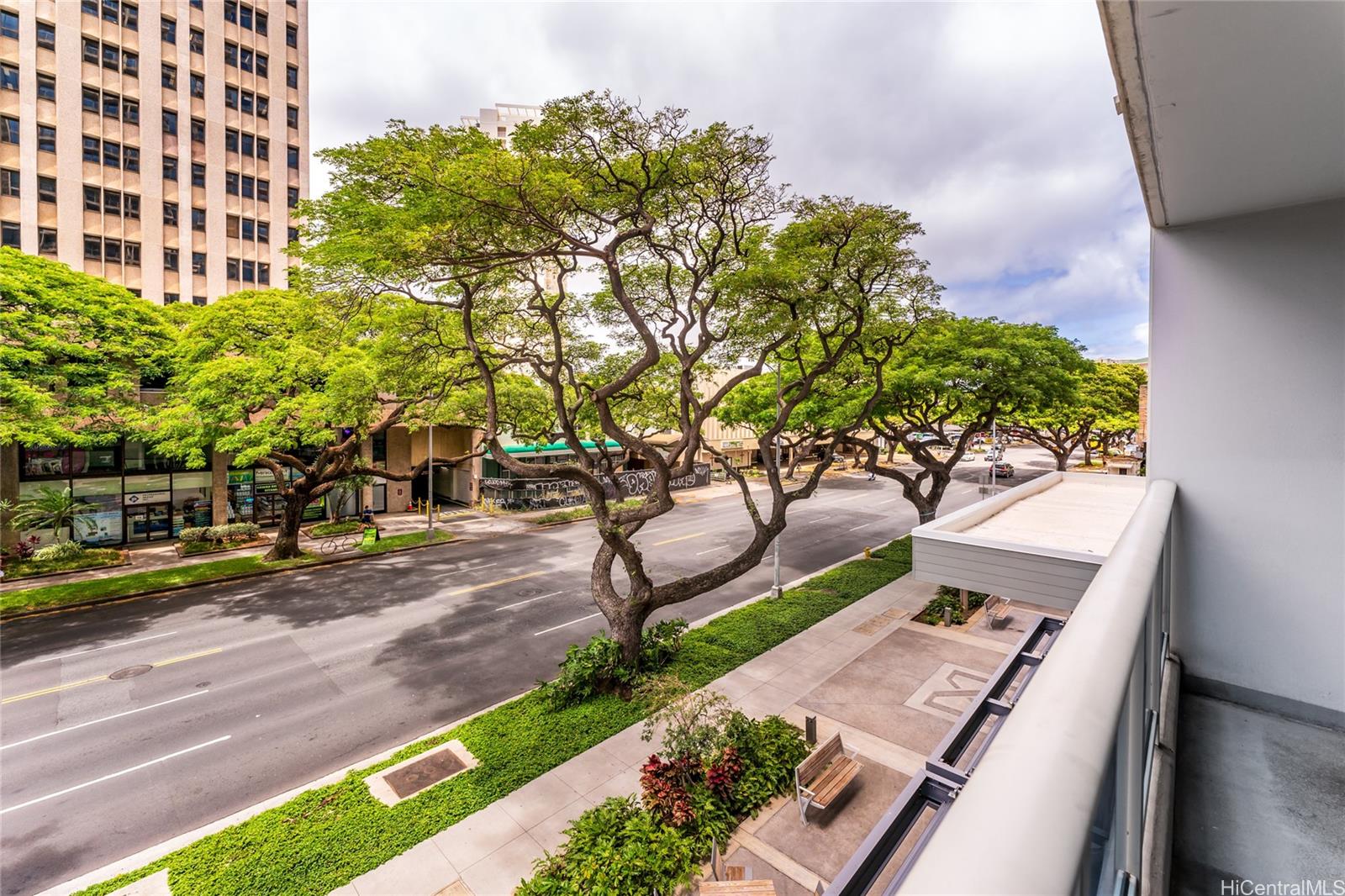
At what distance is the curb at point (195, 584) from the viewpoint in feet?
54.6

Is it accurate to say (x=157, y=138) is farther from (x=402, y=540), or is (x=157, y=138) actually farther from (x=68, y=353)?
(x=402, y=540)

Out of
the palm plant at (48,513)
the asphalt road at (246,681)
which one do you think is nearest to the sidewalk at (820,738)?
the asphalt road at (246,681)

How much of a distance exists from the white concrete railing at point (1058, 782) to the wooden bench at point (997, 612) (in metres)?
16.6

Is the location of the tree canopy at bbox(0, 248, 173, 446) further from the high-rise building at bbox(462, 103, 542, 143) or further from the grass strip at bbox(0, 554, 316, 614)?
the high-rise building at bbox(462, 103, 542, 143)

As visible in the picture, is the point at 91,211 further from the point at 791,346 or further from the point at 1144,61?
the point at 1144,61

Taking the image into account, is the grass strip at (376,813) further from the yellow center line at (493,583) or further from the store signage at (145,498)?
the store signage at (145,498)

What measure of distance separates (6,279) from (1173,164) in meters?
26.7

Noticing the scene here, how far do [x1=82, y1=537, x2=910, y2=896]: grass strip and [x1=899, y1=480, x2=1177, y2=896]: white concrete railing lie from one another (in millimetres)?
9268

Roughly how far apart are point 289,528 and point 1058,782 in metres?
26.2

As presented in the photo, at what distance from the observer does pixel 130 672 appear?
519 inches

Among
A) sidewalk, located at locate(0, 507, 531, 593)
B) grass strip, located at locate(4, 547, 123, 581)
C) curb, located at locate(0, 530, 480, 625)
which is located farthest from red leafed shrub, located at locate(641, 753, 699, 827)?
grass strip, located at locate(4, 547, 123, 581)

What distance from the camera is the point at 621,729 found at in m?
10.9

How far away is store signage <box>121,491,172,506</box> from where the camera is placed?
81.2 ft

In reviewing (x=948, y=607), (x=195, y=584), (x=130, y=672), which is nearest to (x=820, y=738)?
(x=948, y=607)
